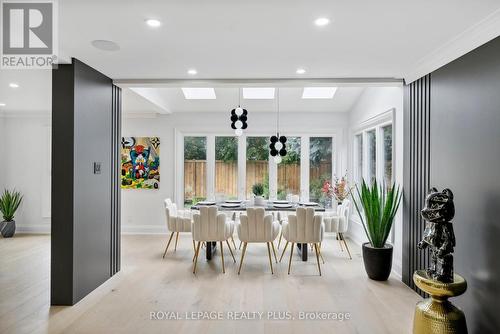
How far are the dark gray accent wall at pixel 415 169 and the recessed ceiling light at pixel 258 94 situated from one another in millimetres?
2650

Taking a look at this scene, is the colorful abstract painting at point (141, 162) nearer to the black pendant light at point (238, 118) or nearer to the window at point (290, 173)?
the black pendant light at point (238, 118)

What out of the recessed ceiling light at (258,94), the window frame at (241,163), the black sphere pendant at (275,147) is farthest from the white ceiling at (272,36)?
the window frame at (241,163)

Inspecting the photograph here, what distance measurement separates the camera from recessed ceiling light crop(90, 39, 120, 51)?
109 inches

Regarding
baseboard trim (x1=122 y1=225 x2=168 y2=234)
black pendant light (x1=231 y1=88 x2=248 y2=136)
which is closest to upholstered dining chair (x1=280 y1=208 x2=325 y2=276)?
black pendant light (x1=231 y1=88 x2=248 y2=136)

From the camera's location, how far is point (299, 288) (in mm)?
3600

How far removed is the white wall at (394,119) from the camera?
160 inches

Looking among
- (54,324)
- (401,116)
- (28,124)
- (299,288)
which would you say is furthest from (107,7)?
(28,124)

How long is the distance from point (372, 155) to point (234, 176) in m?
2.74

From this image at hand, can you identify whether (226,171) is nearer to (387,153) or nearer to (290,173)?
(290,173)

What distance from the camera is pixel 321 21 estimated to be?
7.68 ft

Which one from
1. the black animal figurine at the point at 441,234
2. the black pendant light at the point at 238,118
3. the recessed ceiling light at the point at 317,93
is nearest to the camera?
the black animal figurine at the point at 441,234

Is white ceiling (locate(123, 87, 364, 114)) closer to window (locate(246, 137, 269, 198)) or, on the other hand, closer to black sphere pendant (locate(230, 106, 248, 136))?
window (locate(246, 137, 269, 198))

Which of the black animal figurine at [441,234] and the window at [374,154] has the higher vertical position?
the window at [374,154]

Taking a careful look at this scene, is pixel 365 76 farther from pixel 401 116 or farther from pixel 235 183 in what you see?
pixel 235 183
